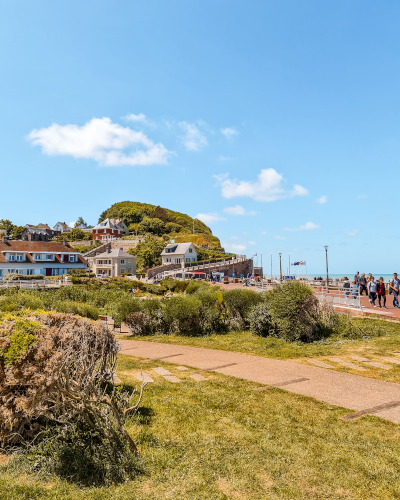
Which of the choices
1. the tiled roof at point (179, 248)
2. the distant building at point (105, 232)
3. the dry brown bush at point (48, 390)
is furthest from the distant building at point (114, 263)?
the dry brown bush at point (48, 390)

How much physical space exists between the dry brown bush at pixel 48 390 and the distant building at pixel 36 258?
50.0 m

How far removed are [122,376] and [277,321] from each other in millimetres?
7491

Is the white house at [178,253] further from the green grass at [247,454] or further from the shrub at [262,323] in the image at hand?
the green grass at [247,454]

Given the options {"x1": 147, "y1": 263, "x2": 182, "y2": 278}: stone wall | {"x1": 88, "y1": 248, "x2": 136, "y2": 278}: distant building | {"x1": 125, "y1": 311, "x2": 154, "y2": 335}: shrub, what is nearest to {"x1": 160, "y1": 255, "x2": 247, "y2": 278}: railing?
{"x1": 147, "y1": 263, "x2": 182, "y2": 278}: stone wall

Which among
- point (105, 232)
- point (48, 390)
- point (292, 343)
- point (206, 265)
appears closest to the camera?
point (48, 390)

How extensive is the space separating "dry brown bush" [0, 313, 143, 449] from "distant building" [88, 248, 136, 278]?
56.5 meters

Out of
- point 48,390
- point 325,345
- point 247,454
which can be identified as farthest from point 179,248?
point 48,390

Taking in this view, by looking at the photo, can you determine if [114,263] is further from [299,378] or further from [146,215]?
[299,378]

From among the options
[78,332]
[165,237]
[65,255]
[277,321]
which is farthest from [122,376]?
[165,237]

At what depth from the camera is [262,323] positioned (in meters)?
15.2

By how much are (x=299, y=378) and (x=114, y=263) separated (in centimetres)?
5505

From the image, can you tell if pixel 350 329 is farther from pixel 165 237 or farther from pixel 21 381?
pixel 165 237

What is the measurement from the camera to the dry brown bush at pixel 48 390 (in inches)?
179

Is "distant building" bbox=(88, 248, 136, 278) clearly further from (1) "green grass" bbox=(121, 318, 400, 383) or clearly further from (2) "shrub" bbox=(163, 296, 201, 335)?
(1) "green grass" bbox=(121, 318, 400, 383)
